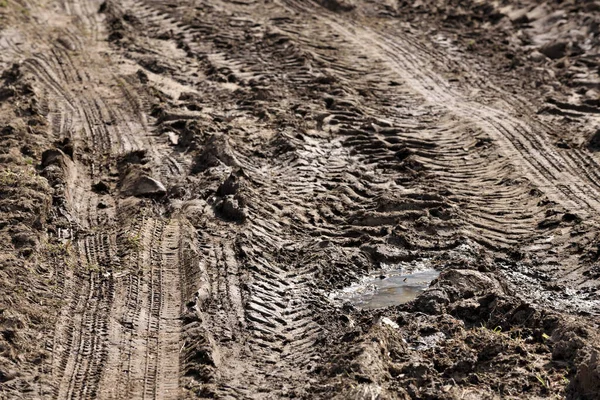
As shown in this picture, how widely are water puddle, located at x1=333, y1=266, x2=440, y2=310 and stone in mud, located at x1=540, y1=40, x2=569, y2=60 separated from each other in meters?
Result: 7.31

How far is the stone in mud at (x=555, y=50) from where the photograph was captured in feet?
54.2

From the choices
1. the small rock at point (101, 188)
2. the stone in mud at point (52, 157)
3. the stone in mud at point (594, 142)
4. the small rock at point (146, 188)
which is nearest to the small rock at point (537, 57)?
the stone in mud at point (594, 142)

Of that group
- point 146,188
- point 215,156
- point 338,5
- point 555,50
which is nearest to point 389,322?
point 146,188

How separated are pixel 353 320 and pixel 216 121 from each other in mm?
5371

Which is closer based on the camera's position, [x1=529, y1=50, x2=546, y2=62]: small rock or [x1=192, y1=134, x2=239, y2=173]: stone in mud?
[x1=192, y1=134, x2=239, y2=173]: stone in mud

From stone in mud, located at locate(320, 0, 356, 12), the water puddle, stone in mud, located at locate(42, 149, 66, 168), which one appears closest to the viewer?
the water puddle

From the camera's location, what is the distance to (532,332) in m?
8.80

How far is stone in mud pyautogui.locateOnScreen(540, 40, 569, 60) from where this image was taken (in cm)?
1652

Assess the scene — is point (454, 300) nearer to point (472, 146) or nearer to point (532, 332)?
point (532, 332)

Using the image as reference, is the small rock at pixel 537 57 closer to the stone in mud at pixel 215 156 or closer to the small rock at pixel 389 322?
the stone in mud at pixel 215 156

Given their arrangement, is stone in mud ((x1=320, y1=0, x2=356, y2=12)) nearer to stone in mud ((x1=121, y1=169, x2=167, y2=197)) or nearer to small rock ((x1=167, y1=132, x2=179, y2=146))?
small rock ((x1=167, y1=132, x2=179, y2=146))

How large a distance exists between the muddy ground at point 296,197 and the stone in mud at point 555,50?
0.19 m

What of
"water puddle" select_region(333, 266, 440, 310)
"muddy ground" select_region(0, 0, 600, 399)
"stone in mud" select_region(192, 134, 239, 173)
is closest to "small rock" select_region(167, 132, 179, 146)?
"muddy ground" select_region(0, 0, 600, 399)

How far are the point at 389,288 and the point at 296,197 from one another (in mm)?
2161
